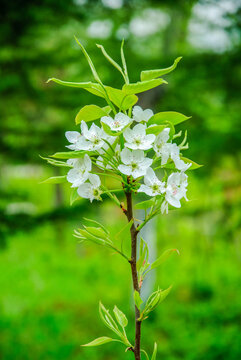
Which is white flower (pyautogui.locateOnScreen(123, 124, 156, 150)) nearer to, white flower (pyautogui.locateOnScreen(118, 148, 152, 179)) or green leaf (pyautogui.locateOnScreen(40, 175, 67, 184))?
white flower (pyautogui.locateOnScreen(118, 148, 152, 179))

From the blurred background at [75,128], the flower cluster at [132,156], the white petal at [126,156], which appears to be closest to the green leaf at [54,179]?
the flower cluster at [132,156]

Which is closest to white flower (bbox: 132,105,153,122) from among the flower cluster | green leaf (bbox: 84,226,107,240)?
the flower cluster

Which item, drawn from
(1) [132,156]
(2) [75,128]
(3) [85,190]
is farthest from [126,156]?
(2) [75,128]

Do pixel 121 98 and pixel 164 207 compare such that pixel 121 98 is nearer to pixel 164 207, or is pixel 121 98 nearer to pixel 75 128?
pixel 164 207

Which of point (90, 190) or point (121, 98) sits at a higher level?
point (121, 98)

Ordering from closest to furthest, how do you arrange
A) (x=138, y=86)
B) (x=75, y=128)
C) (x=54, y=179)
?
(x=138, y=86) → (x=54, y=179) → (x=75, y=128)

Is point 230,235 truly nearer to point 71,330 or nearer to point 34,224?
point 34,224

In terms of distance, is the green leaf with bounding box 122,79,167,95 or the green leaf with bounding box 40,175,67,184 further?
the green leaf with bounding box 40,175,67,184
